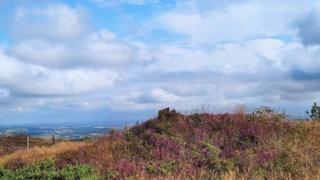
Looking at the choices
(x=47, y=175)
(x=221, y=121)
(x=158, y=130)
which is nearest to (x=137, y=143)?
(x=158, y=130)

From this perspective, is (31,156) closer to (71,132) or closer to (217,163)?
(217,163)

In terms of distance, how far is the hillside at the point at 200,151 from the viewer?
1695 cm

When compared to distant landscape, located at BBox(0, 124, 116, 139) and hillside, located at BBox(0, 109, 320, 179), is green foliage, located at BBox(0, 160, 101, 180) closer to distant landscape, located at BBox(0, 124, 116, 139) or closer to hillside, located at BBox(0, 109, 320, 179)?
hillside, located at BBox(0, 109, 320, 179)

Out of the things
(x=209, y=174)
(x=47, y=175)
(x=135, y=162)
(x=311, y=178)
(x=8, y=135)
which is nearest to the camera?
(x=311, y=178)

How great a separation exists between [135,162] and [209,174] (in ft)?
9.53

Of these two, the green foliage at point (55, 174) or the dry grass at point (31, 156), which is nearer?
the green foliage at point (55, 174)

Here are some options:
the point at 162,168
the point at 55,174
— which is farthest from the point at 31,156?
the point at 55,174

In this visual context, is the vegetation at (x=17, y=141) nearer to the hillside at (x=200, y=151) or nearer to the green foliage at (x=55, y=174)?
the hillside at (x=200, y=151)

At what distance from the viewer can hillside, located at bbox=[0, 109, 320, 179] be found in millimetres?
16953

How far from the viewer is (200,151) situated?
19.8 metres

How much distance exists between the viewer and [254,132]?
841 inches

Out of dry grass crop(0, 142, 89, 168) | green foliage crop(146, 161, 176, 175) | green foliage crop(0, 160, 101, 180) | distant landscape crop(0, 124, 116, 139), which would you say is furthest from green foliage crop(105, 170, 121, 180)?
distant landscape crop(0, 124, 116, 139)

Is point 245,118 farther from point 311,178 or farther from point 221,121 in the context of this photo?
point 311,178

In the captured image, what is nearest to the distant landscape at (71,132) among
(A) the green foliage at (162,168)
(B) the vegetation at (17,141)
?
(B) the vegetation at (17,141)
